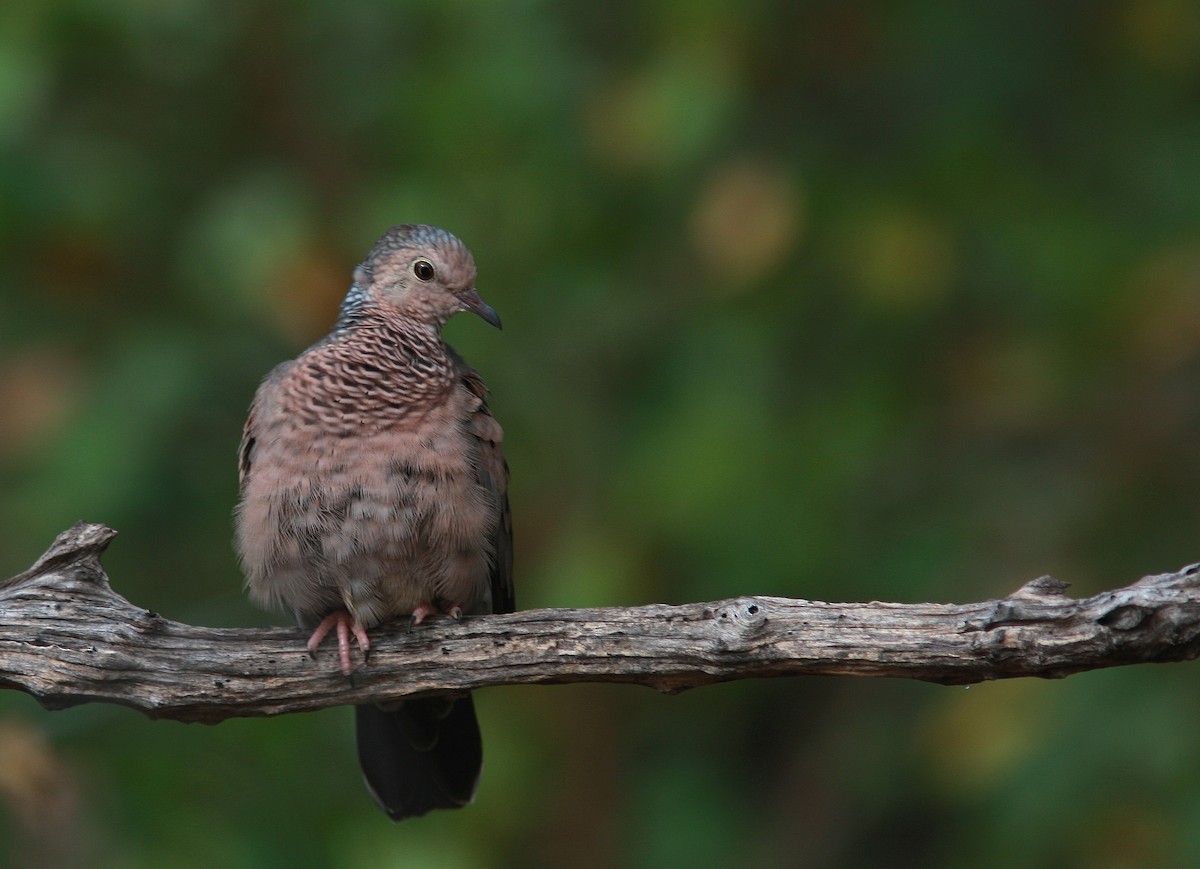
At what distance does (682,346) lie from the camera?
19.0ft

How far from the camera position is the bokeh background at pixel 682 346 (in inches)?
205

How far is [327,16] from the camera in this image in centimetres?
589

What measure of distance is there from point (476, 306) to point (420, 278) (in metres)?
0.18

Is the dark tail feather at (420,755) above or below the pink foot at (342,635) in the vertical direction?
below

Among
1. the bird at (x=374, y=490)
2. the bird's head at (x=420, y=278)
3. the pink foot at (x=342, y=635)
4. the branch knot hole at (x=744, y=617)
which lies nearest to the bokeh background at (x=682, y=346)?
the bird's head at (x=420, y=278)

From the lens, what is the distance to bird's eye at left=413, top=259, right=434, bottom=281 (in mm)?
4289

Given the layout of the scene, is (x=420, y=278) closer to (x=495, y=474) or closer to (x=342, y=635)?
(x=495, y=474)

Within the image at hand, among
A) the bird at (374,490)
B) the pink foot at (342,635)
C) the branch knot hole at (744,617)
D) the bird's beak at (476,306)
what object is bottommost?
the branch knot hole at (744,617)

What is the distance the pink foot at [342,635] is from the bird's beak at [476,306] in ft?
3.57

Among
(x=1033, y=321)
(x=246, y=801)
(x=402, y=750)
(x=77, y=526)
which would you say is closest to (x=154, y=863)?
(x=246, y=801)

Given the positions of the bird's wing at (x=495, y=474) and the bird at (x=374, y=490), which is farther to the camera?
the bird's wing at (x=495, y=474)

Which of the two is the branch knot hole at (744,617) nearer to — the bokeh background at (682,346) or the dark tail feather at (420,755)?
the dark tail feather at (420,755)

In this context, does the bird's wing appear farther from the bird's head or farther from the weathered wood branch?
the weathered wood branch

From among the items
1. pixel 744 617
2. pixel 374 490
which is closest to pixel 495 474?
pixel 374 490
